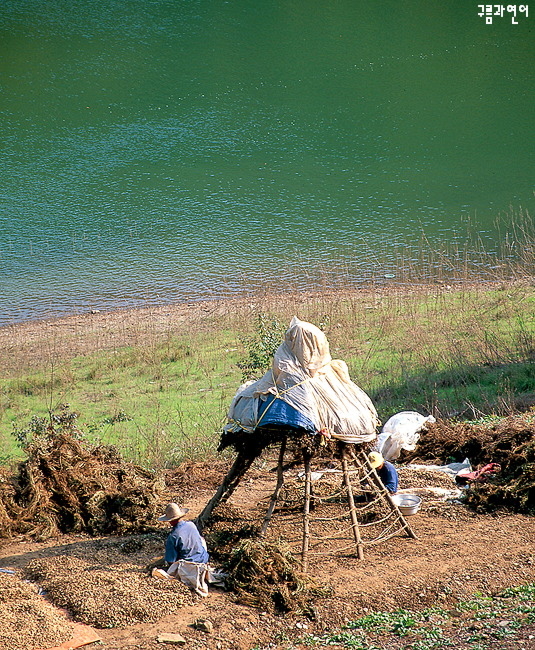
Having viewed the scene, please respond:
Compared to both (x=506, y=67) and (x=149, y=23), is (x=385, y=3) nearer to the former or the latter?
(x=506, y=67)

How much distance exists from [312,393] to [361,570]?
1449 millimetres

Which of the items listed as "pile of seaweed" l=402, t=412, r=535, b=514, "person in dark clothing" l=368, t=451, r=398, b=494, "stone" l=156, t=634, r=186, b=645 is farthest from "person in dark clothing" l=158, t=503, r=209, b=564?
"pile of seaweed" l=402, t=412, r=535, b=514

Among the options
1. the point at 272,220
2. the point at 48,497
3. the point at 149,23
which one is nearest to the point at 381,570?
the point at 48,497

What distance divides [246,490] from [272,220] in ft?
46.4

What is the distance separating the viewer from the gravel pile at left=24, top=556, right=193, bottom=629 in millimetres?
5453

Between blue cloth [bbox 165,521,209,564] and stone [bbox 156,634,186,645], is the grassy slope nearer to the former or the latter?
blue cloth [bbox 165,521,209,564]

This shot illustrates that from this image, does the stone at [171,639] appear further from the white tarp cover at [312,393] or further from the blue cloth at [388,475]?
the blue cloth at [388,475]

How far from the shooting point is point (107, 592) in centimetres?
568

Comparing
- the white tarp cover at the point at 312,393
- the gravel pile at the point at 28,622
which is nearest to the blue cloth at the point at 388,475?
the white tarp cover at the point at 312,393

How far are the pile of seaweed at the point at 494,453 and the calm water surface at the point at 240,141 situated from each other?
910cm

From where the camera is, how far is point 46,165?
26141 mm

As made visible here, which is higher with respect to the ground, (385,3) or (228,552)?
(385,3)

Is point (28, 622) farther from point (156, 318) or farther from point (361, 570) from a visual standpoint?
point (156, 318)

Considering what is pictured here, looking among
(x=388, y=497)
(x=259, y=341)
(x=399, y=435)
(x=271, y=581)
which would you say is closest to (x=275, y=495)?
(x=271, y=581)
